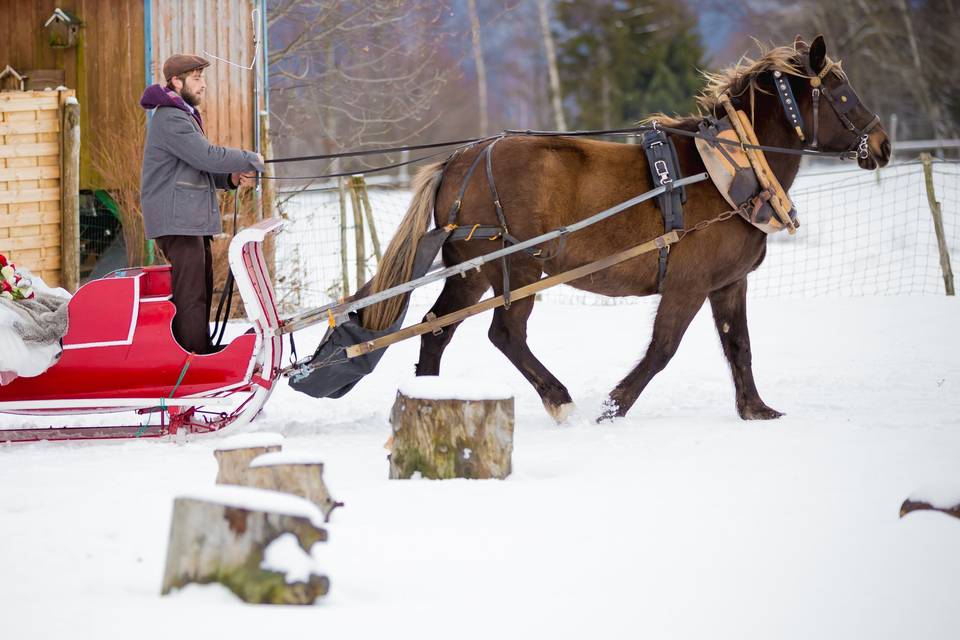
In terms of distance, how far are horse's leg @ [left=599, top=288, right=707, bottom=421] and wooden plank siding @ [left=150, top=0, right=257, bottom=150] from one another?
5369mm

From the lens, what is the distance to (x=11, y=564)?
10.8 feet

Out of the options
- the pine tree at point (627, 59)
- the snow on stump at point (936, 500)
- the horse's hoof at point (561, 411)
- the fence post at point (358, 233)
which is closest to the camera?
the snow on stump at point (936, 500)

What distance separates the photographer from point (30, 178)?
8.37 metres

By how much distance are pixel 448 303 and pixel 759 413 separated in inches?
68.6

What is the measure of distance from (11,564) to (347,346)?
2259mm

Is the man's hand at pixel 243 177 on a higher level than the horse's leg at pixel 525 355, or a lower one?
higher

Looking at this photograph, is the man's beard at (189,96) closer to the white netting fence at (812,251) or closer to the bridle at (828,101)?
the bridle at (828,101)

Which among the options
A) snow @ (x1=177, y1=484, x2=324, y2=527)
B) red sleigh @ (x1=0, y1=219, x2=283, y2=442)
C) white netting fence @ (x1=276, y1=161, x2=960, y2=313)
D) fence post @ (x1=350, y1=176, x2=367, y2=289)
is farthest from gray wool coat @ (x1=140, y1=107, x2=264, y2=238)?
fence post @ (x1=350, y1=176, x2=367, y2=289)

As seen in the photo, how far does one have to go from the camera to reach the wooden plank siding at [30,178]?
8.27m

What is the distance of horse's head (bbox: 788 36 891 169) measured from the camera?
562cm

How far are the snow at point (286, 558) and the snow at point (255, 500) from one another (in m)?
0.07

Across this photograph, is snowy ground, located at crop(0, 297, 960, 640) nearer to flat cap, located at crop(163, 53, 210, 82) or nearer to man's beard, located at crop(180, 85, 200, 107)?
man's beard, located at crop(180, 85, 200, 107)

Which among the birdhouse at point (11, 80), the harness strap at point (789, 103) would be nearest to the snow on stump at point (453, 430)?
the harness strap at point (789, 103)

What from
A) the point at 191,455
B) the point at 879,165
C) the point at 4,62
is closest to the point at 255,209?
the point at 4,62
